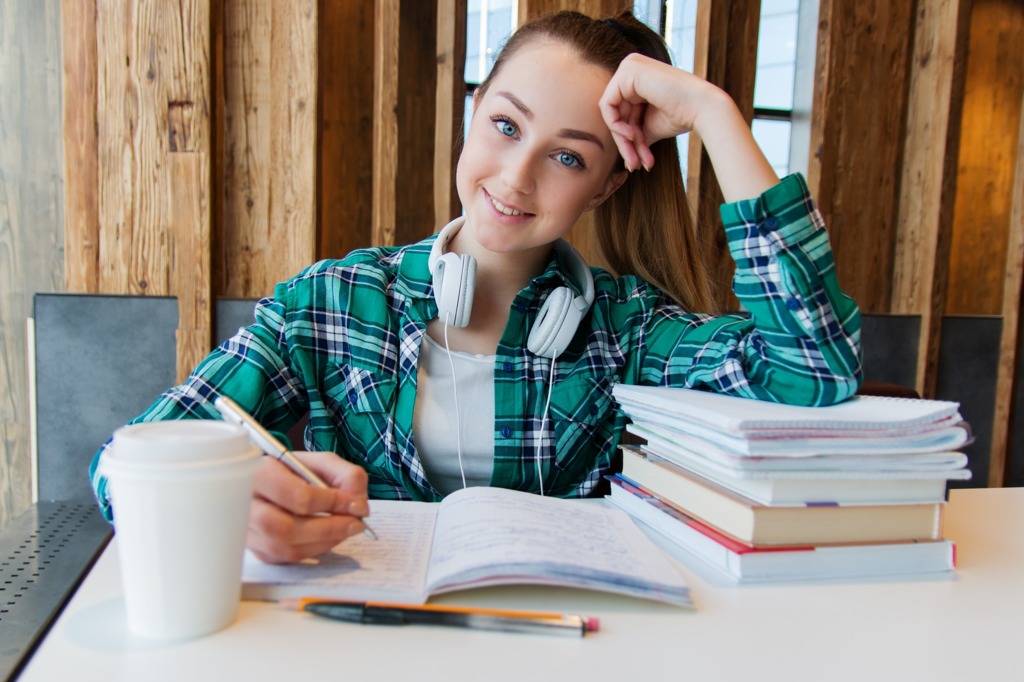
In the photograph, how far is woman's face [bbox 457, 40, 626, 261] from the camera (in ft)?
3.72

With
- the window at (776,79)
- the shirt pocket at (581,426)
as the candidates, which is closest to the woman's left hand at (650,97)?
the shirt pocket at (581,426)

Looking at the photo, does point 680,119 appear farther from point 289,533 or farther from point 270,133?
point 270,133

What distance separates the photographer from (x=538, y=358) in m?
1.24

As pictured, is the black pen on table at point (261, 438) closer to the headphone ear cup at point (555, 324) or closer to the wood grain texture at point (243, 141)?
the headphone ear cup at point (555, 324)

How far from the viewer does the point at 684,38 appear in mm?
2533

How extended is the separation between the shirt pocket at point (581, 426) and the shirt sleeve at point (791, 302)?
0.23 meters

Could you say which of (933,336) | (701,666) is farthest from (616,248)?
(933,336)

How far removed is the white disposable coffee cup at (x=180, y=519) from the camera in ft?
1.56

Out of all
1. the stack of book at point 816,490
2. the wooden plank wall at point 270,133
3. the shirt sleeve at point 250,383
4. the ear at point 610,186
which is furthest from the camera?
the wooden plank wall at point 270,133

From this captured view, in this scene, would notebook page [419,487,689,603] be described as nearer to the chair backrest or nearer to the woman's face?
the woman's face

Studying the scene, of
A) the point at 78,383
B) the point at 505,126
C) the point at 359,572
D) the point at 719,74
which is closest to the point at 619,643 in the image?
the point at 359,572

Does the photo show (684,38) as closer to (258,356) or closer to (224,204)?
(224,204)

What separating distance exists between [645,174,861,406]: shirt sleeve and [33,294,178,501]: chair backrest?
4.90 feet

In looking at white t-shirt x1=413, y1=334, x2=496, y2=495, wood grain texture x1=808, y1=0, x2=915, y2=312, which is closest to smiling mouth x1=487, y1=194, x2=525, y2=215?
white t-shirt x1=413, y1=334, x2=496, y2=495
